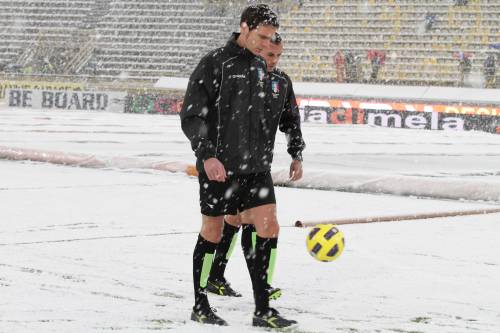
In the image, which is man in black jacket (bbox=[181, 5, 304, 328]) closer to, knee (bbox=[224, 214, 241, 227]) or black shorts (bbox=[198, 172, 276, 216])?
black shorts (bbox=[198, 172, 276, 216])

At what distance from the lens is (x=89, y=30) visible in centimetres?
4597

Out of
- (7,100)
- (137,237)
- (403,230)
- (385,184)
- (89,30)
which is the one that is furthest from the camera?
(89,30)

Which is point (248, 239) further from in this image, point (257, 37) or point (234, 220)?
point (257, 37)

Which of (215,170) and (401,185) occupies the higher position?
(215,170)

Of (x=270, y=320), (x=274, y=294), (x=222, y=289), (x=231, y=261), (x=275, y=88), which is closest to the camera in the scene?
(x=270, y=320)

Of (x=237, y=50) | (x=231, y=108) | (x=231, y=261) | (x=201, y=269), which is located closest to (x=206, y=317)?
(x=201, y=269)

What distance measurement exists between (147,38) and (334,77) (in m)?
10.6

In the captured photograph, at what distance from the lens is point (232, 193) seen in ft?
17.1

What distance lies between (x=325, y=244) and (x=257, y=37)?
1567mm

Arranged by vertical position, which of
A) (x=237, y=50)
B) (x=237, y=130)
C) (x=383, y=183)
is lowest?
(x=383, y=183)

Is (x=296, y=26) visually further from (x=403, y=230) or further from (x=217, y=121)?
(x=217, y=121)

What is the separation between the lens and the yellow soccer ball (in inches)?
242

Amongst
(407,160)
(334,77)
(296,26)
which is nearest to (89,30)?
(296,26)

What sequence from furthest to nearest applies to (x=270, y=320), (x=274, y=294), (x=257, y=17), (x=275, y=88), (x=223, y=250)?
(x=223, y=250) → (x=274, y=294) → (x=275, y=88) → (x=257, y=17) → (x=270, y=320)
